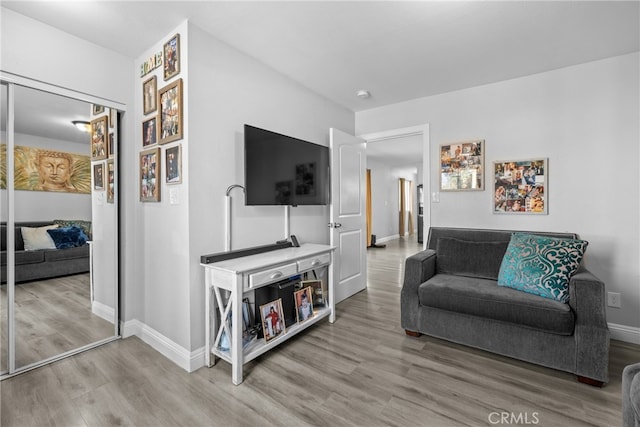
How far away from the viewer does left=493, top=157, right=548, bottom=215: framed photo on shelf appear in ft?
8.91

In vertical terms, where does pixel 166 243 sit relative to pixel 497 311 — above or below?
above

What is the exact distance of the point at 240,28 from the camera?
2045 millimetres

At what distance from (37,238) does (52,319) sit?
622mm

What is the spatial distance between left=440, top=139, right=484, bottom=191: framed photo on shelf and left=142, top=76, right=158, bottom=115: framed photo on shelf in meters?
2.83

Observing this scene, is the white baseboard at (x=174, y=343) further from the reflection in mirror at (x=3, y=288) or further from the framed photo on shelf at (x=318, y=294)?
the framed photo on shelf at (x=318, y=294)

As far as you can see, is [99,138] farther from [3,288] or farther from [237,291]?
[237,291]

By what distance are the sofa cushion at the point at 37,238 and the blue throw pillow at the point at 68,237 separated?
0.03m

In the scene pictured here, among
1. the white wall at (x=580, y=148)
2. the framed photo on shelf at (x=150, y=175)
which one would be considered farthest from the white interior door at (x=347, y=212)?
the framed photo on shelf at (x=150, y=175)

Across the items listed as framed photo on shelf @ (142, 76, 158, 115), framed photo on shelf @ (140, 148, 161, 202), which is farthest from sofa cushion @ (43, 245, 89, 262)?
framed photo on shelf @ (142, 76, 158, 115)

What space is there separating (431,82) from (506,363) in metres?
2.57

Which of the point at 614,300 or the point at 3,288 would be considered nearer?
the point at 3,288

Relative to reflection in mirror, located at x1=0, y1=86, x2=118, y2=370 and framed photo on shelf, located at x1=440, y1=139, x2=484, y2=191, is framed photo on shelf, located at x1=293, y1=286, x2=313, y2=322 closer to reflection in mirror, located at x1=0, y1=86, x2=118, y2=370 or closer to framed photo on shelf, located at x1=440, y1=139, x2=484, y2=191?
reflection in mirror, located at x1=0, y1=86, x2=118, y2=370

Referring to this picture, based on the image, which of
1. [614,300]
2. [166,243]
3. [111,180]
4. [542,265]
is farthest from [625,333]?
[111,180]

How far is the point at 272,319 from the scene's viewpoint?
212cm
